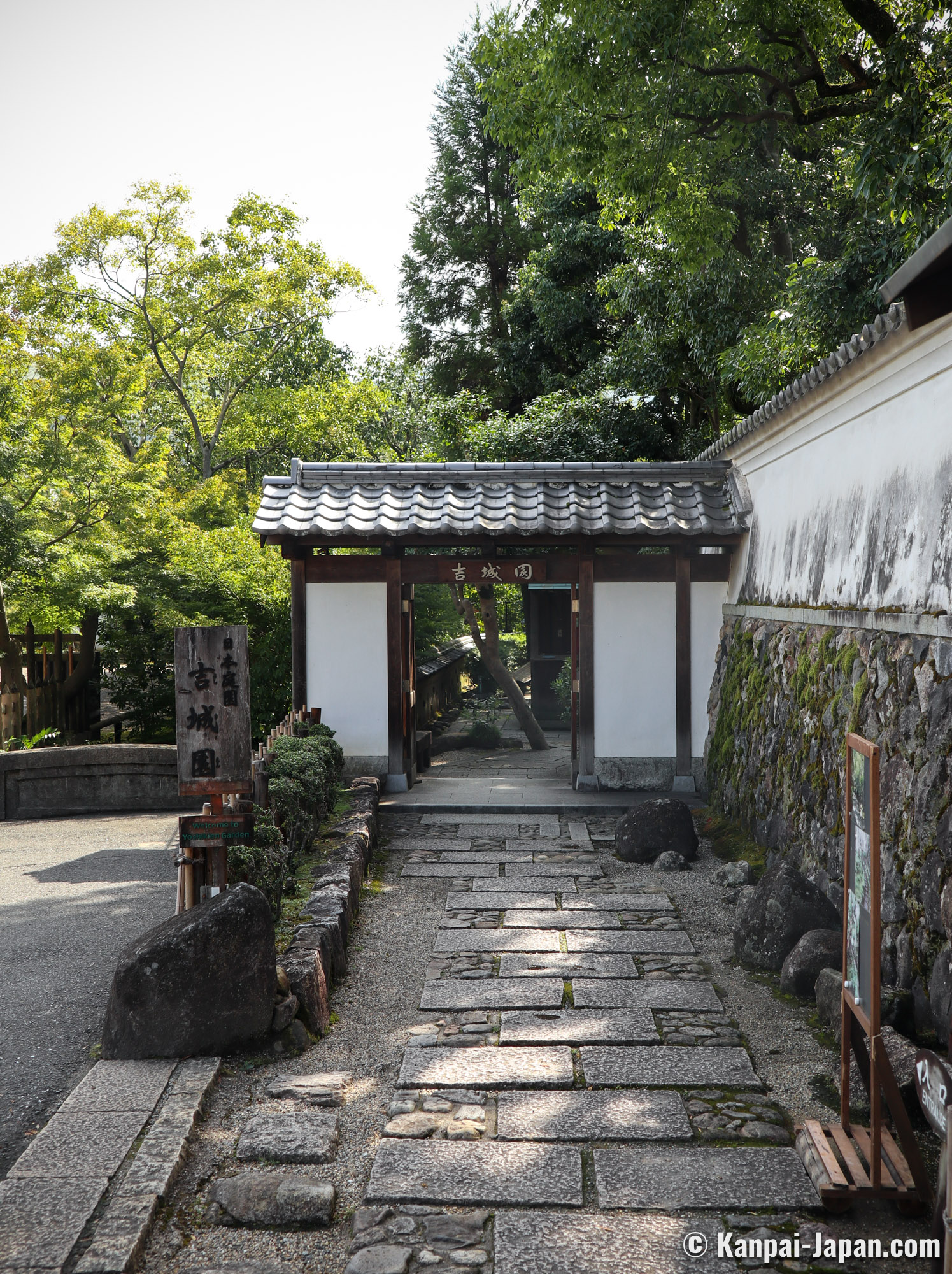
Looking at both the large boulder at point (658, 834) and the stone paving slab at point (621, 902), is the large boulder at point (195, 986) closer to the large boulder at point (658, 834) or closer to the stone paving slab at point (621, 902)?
the stone paving slab at point (621, 902)

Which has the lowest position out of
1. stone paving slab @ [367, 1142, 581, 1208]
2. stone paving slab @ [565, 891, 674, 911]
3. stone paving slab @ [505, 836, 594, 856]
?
stone paving slab @ [367, 1142, 581, 1208]

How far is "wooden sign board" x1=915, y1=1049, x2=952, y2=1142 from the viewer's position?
119 inches

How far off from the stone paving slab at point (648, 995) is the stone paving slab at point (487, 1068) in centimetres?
63

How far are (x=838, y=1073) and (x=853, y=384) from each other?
16.2ft

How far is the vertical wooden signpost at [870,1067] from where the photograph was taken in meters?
3.60

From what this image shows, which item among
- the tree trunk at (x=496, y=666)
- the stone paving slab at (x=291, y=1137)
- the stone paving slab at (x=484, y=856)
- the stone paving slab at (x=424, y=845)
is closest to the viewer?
the stone paving slab at (x=291, y=1137)

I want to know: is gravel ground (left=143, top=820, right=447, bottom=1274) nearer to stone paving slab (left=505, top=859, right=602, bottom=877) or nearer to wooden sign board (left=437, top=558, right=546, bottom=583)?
stone paving slab (left=505, top=859, right=602, bottom=877)

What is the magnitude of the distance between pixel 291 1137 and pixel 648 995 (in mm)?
2588

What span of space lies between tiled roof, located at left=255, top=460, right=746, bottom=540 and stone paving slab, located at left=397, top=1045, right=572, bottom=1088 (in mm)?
6827

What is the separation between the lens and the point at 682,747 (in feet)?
38.4

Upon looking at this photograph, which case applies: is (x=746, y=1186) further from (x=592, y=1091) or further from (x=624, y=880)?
(x=624, y=880)

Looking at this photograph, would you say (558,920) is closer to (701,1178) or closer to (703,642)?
(701,1178)

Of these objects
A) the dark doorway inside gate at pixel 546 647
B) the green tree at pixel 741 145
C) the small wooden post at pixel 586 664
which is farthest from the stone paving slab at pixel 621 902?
the dark doorway inside gate at pixel 546 647

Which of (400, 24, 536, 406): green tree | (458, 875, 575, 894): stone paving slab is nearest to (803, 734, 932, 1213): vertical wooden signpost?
(458, 875, 575, 894): stone paving slab
